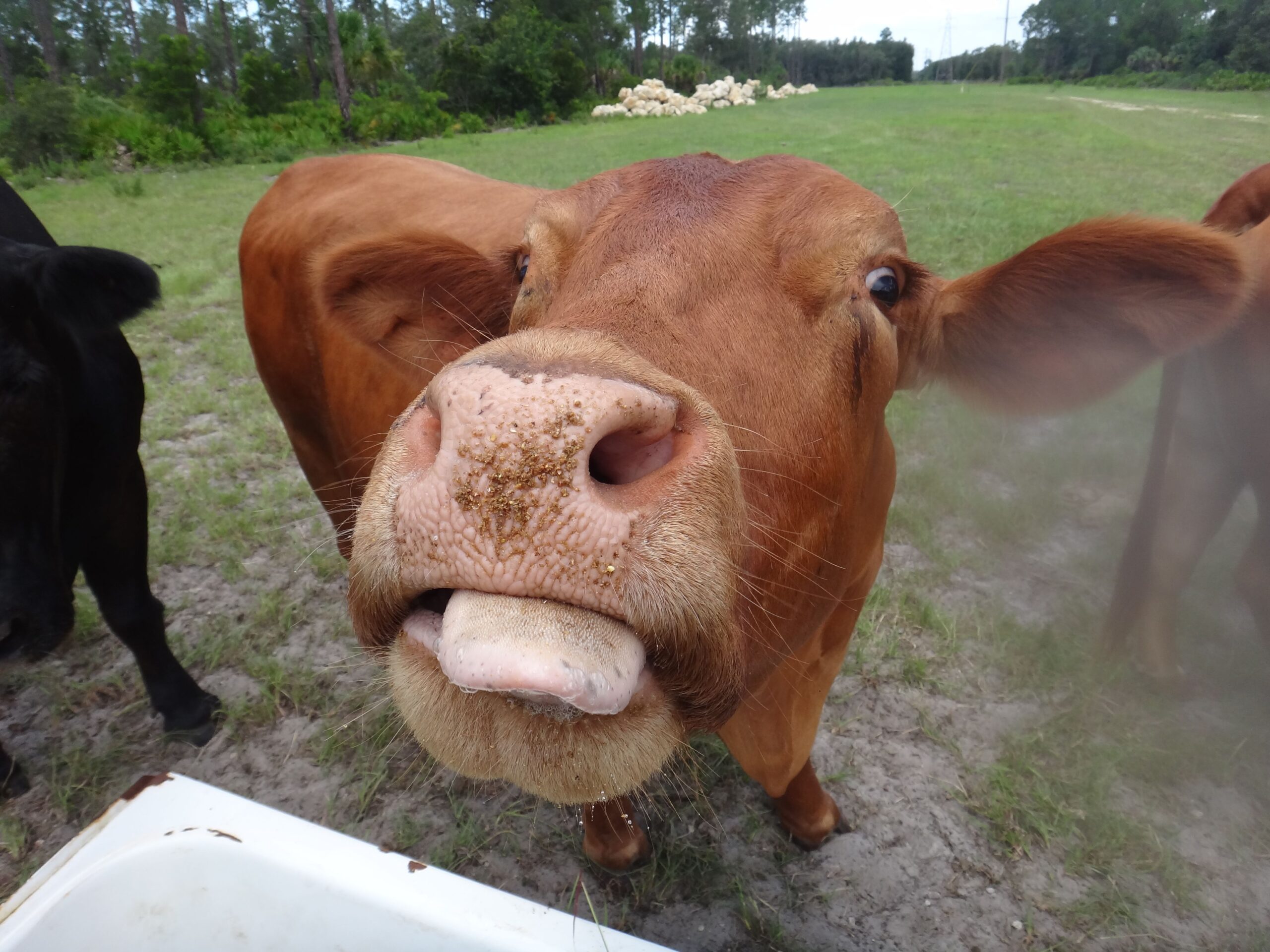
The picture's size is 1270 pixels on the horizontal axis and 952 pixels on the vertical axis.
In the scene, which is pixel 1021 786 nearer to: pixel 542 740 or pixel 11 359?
pixel 542 740

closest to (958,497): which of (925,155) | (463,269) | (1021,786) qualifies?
(1021,786)

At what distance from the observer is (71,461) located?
2.42 meters

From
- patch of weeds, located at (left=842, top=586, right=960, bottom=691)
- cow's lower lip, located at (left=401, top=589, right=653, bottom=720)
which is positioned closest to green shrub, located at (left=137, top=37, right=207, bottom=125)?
patch of weeds, located at (left=842, top=586, right=960, bottom=691)

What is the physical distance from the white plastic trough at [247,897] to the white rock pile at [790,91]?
40.0 metres

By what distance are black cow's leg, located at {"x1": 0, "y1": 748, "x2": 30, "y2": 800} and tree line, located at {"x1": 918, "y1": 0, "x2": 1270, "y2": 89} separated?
5.49m

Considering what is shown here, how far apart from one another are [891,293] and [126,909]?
Answer: 2.20 m

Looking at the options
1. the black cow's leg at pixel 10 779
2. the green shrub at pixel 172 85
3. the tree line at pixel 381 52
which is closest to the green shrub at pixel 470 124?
the tree line at pixel 381 52

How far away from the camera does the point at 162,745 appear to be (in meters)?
2.79

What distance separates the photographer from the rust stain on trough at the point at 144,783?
1.71 m

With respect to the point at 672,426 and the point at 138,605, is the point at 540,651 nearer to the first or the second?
the point at 672,426

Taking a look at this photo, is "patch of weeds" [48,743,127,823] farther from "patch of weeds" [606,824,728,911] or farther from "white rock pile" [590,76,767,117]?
"white rock pile" [590,76,767,117]

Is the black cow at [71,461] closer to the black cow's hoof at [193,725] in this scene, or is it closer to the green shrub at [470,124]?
the black cow's hoof at [193,725]

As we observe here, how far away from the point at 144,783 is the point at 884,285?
2.14 m

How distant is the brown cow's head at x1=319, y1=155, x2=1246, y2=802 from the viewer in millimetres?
823
